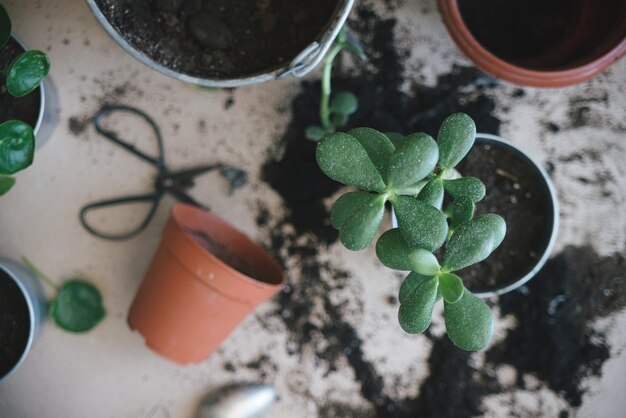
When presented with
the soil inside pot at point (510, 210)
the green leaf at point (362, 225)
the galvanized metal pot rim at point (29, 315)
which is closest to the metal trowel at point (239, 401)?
the galvanized metal pot rim at point (29, 315)

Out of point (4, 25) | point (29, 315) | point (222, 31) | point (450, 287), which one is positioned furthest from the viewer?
point (29, 315)

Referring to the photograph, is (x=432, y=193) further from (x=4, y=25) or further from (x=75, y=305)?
(x=75, y=305)

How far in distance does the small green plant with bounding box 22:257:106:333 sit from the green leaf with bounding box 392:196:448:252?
81 cm

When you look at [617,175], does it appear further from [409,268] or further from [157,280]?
[157,280]

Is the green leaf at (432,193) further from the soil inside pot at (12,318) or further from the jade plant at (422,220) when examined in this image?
the soil inside pot at (12,318)

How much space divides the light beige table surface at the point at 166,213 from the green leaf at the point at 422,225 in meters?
0.52

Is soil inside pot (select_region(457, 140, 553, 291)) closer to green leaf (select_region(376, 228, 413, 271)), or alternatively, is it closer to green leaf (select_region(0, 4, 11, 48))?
green leaf (select_region(376, 228, 413, 271))

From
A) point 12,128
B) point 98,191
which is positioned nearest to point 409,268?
point 12,128

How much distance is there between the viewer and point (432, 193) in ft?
2.63

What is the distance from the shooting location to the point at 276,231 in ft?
4.17

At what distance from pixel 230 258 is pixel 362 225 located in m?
0.49

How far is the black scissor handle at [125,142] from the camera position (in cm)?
125

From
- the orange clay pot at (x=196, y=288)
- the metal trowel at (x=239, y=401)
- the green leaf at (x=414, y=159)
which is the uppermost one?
the green leaf at (x=414, y=159)

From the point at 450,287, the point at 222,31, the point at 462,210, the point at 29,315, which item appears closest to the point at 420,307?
the point at 450,287
